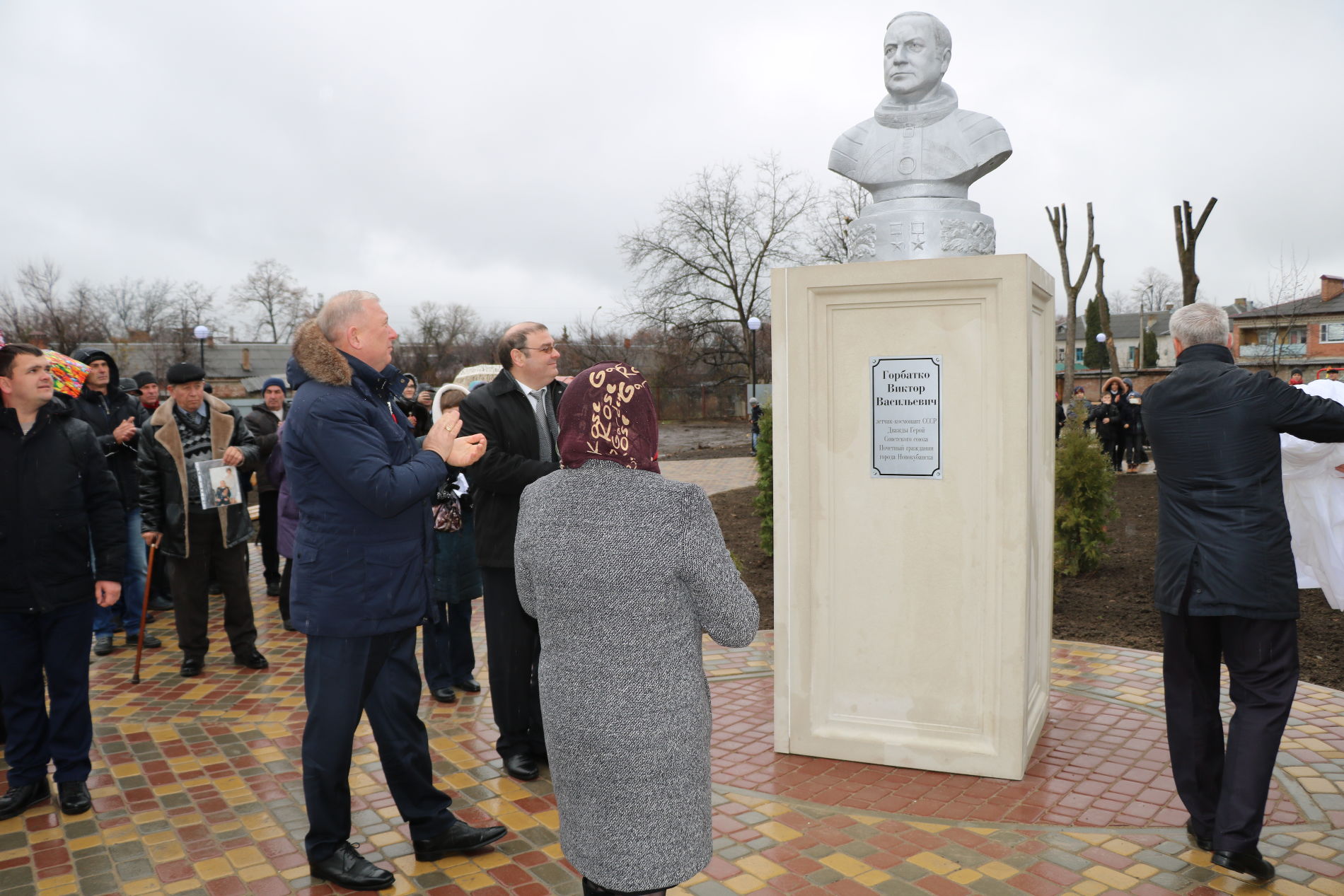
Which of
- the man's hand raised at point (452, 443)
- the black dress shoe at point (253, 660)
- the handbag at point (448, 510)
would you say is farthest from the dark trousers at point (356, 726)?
the black dress shoe at point (253, 660)

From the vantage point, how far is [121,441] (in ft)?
23.4

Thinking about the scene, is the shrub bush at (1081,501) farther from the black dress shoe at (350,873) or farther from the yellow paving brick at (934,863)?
the black dress shoe at (350,873)

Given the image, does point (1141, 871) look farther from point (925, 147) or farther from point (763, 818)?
point (925, 147)

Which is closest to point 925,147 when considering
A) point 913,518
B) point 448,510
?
point 913,518

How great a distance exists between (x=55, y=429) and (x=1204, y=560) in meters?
4.66

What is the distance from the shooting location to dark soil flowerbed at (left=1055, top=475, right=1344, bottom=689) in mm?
6117

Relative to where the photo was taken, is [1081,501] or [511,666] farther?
[1081,501]

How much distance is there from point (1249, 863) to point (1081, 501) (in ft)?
17.3

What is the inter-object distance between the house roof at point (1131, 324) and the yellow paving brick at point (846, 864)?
273 ft

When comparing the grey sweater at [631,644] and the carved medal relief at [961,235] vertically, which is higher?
the carved medal relief at [961,235]

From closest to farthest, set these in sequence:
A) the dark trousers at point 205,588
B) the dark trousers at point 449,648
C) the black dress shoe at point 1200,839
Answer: the black dress shoe at point 1200,839 → the dark trousers at point 449,648 → the dark trousers at point 205,588

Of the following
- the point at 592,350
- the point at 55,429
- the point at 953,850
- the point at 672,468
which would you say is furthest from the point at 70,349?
the point at 953,850

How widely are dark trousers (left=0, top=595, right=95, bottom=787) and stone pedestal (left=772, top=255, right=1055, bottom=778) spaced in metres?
3.05

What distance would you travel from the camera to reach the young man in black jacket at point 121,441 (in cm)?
707
